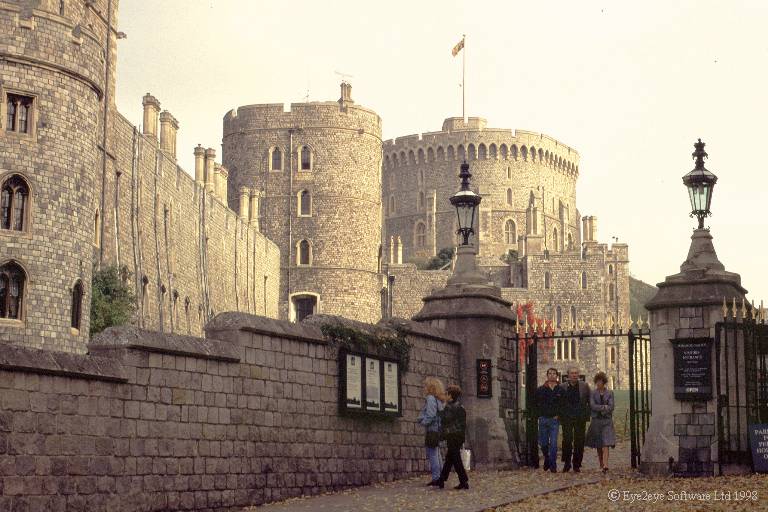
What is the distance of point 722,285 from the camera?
675 inches

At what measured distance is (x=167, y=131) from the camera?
47.5 meters

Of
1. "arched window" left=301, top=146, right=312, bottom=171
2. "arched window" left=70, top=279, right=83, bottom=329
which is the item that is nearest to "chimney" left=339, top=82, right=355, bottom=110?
"arched window" left=301, top=146, right=312, bottom=171

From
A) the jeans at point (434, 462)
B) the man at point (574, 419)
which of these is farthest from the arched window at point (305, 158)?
the jeans at point (434, 462)

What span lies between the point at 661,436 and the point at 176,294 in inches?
1188

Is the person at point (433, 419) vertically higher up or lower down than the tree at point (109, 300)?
lower down

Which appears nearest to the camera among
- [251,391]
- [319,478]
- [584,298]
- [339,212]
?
[251,391]

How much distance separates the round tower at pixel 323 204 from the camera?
2648 inches

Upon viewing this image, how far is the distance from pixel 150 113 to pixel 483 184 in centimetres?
6522

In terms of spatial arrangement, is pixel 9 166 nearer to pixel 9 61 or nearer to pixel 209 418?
pixel 9 61

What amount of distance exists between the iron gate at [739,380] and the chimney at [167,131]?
32435 millimetres

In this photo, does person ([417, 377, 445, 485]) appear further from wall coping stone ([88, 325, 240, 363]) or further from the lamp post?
the lamp post

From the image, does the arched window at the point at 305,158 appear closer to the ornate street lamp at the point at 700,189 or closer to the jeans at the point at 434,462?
the ornate street lamp at the point at 700,189

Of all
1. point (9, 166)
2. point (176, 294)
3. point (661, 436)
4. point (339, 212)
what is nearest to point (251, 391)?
point (661, 436)

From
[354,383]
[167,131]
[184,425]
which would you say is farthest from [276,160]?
[184,425]
